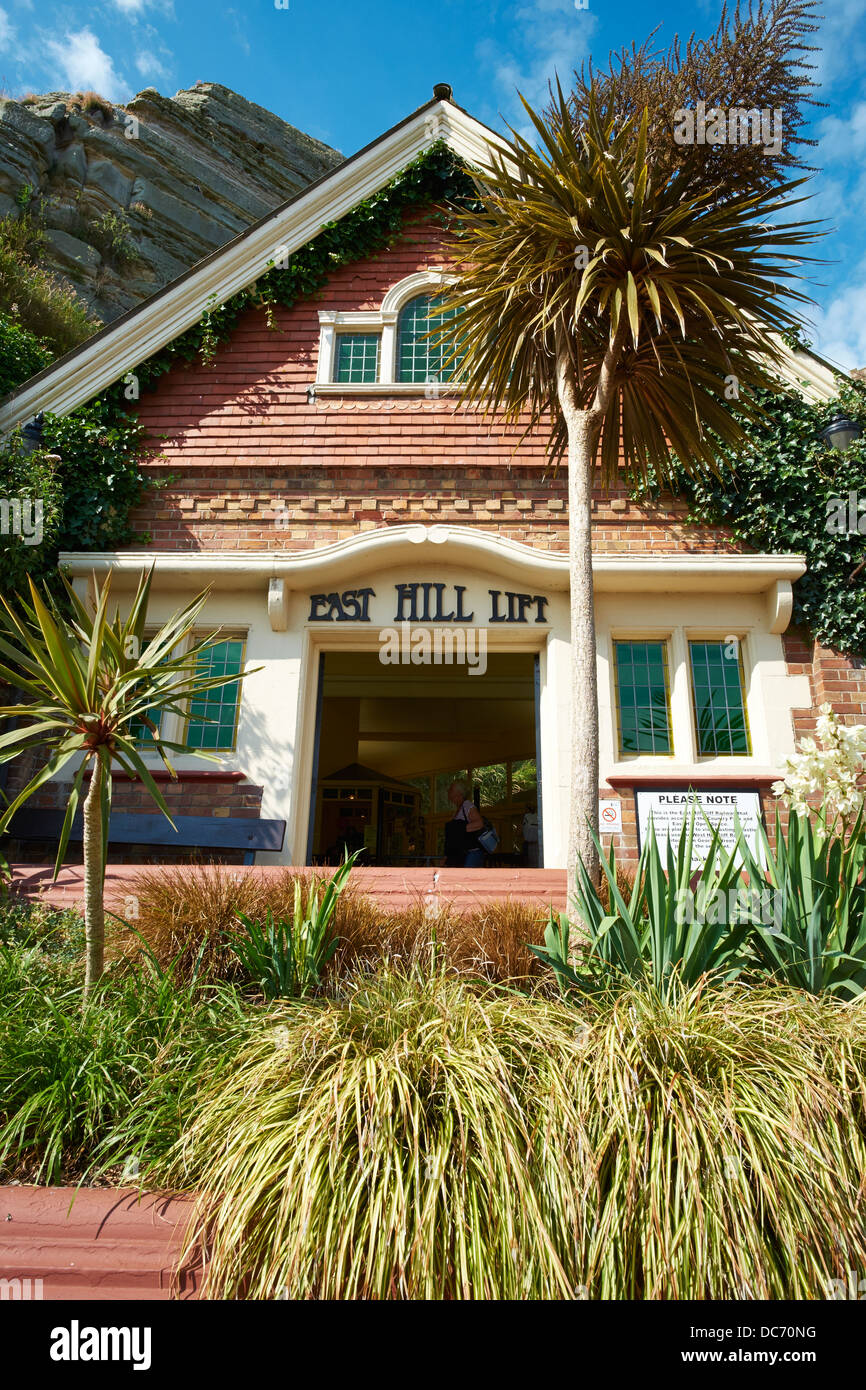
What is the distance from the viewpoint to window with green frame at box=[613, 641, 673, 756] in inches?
323

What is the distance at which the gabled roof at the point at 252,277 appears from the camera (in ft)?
28.8

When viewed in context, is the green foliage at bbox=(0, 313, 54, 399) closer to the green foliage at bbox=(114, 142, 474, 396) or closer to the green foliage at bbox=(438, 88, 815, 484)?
the green foliage at bbox=(114, 142, 474, 396)

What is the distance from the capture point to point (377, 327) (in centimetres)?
965

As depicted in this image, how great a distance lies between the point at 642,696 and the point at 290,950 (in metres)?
5.19

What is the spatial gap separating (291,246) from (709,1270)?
33.9 ft

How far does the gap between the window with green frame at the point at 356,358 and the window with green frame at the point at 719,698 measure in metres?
4.92

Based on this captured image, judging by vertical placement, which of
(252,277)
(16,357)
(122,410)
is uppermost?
(252,277)

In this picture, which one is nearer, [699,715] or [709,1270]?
[709,1270]

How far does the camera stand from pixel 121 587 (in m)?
8.71

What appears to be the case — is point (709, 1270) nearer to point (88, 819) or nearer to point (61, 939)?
point (88, 819)

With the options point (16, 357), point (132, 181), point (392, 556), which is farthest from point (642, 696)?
point (132, 181)

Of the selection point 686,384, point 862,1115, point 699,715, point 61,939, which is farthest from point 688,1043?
point 699,715

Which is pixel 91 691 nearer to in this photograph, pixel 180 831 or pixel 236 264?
pixel 180 831

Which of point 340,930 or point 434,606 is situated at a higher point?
point 434,606
